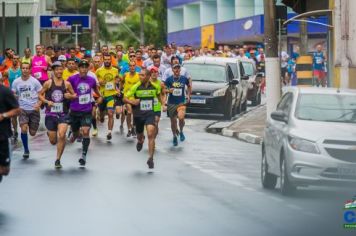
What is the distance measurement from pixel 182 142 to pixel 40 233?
14.3m

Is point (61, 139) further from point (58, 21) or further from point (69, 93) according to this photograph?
point (58, 21)

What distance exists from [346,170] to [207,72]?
19.8 metres

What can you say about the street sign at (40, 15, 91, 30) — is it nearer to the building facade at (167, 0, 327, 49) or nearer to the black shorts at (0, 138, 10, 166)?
the building facade at (167, 0, 327, 49)

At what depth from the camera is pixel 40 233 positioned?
12.2 metres

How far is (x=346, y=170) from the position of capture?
49.7 feet

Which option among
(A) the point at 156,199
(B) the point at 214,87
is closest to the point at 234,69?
(B) the point at 214,87

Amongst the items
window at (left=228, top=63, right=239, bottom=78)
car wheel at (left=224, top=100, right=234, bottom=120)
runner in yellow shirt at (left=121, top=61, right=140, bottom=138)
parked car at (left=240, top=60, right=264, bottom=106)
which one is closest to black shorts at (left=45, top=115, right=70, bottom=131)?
runner in yellow shirt at (left=121, top=61, right=140, bottom=138)

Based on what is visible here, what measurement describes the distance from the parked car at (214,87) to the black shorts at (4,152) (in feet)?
63.9

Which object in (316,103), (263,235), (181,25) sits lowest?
(263,235)

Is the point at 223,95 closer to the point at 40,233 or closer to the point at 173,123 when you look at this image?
the point at 173,123

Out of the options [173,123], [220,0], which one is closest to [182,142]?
[173,123]

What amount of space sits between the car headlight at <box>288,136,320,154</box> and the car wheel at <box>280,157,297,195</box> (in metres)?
0.32

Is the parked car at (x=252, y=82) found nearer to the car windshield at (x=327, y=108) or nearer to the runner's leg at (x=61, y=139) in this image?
the runner's leg at (x=61, y=139)

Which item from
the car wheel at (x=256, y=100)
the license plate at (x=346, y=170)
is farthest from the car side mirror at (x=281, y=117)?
the car wheel at (x=256, y=100)
